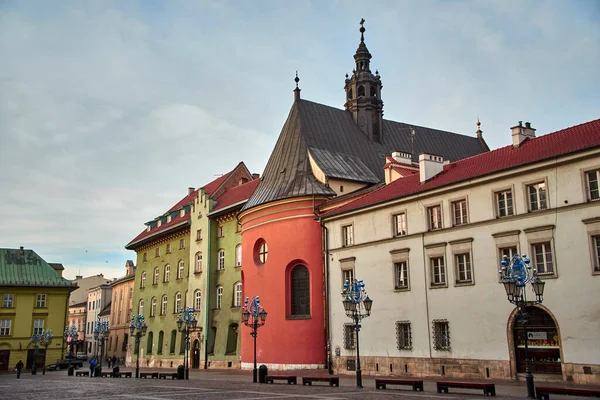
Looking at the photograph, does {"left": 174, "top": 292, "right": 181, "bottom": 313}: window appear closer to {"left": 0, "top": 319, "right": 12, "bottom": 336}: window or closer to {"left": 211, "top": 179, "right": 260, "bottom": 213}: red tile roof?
{"left": 211, "top": 179, "right": 260, "bottom": 213}: red tile roof

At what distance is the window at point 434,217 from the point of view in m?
28.7

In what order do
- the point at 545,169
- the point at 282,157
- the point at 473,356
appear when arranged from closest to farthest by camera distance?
the point at 545,169, the point at 473,356, the point at 282,157

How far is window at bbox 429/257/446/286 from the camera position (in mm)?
28266

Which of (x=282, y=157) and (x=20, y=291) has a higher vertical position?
(x=282, y=157)

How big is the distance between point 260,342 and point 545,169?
21657 mm

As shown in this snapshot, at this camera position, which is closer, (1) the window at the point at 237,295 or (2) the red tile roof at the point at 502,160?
(2) the red tile roof at the point at 502,160

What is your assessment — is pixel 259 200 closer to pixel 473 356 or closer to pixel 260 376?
pixel 260 376

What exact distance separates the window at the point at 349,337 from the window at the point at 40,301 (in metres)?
39.3

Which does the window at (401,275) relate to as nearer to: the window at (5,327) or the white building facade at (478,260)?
the white building facade at (478,260)

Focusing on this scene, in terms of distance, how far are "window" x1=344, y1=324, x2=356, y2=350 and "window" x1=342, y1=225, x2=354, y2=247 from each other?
440 centimetres

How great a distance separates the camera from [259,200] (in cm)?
4112

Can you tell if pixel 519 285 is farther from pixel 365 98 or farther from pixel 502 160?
pixel 365 98

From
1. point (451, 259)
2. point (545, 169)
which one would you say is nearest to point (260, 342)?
point (451, 259)

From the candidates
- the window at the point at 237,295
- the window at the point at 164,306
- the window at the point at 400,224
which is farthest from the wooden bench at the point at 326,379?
the window at the point at 164,306
